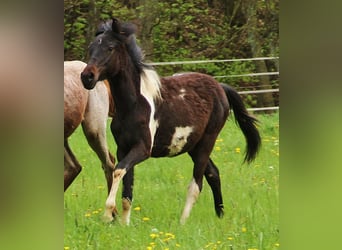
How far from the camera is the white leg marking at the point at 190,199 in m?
2.00

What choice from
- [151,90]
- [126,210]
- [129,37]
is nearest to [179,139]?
[151,90]

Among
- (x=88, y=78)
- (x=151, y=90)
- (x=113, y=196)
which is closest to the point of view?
(x=88, y=78)

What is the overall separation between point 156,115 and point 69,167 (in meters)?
0.37

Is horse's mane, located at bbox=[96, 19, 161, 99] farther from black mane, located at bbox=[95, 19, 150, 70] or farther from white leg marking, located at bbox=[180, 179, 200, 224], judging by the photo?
white leg marking, located at bbox=[180, 179, 200, 224]

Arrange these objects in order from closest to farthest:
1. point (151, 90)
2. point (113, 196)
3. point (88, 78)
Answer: point (88, 78) < point (113, 196) < point (151, 90)

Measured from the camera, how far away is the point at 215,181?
197 cm

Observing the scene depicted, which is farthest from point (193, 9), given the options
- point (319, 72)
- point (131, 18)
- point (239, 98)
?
point (319, 72)

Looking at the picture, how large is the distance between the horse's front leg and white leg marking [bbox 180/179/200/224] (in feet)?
0.60

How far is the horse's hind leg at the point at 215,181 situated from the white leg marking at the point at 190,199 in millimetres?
64

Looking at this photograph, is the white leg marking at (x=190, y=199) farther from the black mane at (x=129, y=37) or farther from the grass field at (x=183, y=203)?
the black mane at (x=129, y=37)

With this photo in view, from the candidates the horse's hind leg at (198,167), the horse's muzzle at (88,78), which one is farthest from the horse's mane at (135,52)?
the horse's hind leg at (198,167)

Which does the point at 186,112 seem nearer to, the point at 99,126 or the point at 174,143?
the point at 174,143

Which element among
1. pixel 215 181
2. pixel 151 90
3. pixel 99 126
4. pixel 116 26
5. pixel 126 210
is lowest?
pixel 126 210

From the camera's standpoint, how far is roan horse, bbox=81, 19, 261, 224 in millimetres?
1910
